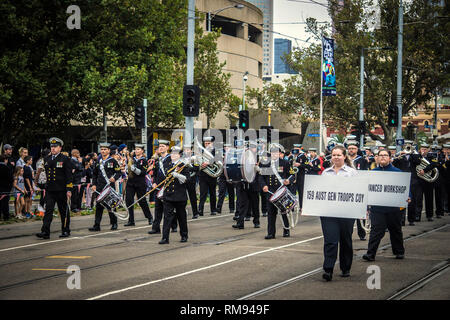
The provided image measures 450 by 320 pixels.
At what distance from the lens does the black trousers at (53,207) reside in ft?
42.1

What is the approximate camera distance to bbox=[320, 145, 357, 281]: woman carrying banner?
838 cm

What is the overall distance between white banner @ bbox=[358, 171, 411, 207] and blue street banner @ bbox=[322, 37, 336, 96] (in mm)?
22124

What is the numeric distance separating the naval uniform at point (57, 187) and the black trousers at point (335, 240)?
662cm

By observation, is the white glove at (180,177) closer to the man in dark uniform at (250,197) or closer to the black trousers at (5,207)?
Result: the man in dark uniform at (250,197)

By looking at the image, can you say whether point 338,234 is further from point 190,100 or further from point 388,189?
point 190,100

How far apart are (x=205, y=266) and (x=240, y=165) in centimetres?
715

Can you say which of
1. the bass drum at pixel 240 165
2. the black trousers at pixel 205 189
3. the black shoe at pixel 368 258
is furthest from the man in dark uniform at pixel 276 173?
the black trousers at pixel 205 189

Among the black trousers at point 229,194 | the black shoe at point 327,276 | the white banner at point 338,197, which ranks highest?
the white banner at point 338,197

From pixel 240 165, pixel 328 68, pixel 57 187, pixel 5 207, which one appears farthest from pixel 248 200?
pixel 328 68

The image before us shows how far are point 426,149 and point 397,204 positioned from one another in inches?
313

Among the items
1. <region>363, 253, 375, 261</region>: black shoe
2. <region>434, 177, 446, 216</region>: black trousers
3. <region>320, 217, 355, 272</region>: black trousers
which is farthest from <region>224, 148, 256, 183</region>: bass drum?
<region>434, 177, 446, 216</region>: black trousers

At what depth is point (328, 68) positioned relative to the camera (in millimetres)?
31859

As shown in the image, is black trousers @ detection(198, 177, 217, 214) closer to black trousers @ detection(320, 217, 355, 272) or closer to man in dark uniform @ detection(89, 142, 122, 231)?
man in dark uniform @ detection(89, 142, 122, 231)
